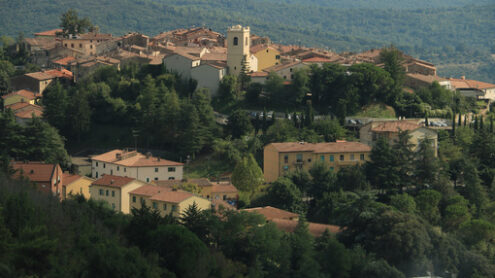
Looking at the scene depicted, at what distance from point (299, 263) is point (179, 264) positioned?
510 centimetres

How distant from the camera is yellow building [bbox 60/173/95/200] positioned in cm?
4691

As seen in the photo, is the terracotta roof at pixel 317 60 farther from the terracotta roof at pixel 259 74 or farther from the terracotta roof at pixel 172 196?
the terracotta roof at pixel 172 196

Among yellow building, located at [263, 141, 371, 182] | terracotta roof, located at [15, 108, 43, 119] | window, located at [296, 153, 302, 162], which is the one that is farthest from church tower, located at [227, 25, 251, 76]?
window, located at [296, 153, 302, 162]

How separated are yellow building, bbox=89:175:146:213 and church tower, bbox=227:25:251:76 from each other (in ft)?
51.0

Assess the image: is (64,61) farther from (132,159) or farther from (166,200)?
(166,200)

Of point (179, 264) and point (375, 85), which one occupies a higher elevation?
point (375, 85)

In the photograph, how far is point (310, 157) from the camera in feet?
162

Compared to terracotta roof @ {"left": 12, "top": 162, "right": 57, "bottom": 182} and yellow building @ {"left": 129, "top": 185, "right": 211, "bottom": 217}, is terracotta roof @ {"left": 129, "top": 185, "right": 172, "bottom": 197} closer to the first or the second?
yellow building @ {"left": 129, "top": 185, "right": 211, "bottom": 217}

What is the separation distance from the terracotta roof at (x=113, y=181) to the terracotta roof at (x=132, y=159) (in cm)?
274

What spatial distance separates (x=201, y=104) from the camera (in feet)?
182

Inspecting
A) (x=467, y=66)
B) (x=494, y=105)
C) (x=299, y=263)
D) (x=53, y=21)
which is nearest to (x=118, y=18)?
(x=53, y=21)

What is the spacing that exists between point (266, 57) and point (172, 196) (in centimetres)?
2263

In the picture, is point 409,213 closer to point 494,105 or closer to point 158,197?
point 158,197

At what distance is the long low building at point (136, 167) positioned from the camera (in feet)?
163
